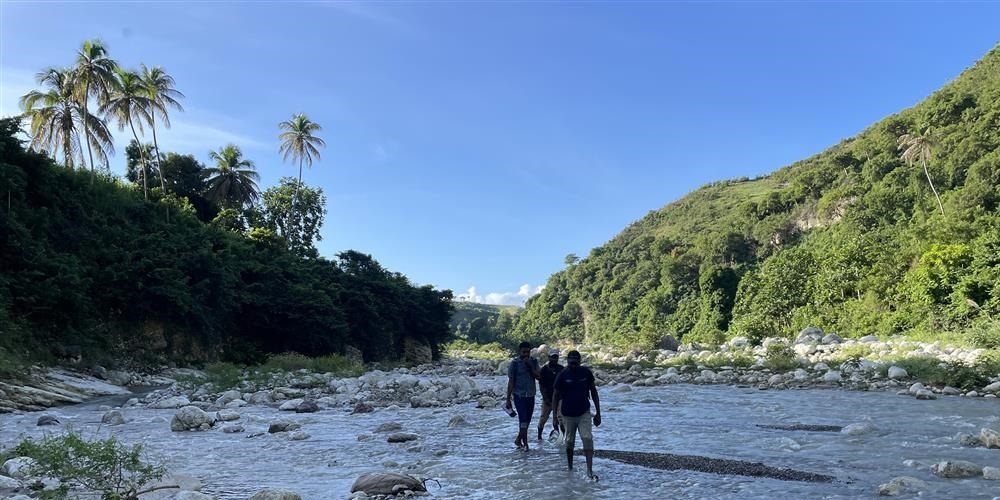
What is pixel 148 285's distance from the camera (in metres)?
A: 25.0

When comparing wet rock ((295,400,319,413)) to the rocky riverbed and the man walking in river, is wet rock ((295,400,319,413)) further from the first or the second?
the man walking in river

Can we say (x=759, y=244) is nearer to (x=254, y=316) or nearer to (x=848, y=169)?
(x=848, y=169)

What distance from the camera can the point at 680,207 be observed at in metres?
131

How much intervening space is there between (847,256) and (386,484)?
48303mm

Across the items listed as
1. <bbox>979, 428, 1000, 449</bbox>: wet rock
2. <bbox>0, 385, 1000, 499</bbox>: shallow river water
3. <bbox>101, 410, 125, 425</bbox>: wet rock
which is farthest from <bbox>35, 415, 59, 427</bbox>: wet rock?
<bbox>979, 428, 1000, 449</bbox>: wet rock

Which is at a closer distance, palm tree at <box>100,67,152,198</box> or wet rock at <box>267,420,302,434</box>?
wet rock at <box>267,420,302,434</box>

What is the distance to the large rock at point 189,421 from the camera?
11797 millimetres

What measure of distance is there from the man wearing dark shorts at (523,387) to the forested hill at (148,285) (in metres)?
14.2

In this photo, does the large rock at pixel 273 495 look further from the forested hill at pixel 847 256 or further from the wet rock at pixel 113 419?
the forested hill at pixel 847 256

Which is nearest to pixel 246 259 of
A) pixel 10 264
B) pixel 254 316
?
pixel 254 316

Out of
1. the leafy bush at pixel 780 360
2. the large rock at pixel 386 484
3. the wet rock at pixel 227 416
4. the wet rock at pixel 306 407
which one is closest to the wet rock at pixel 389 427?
the wet rock at pixel 227 416

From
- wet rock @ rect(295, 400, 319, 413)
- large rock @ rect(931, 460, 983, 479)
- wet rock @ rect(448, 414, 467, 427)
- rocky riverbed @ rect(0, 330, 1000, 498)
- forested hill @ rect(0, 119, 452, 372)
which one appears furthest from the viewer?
forested hill @ rect(0, 119, 452, 372)

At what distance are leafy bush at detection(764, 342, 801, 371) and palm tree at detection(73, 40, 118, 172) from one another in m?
35.6

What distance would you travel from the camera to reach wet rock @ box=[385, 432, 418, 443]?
34.8 feet
